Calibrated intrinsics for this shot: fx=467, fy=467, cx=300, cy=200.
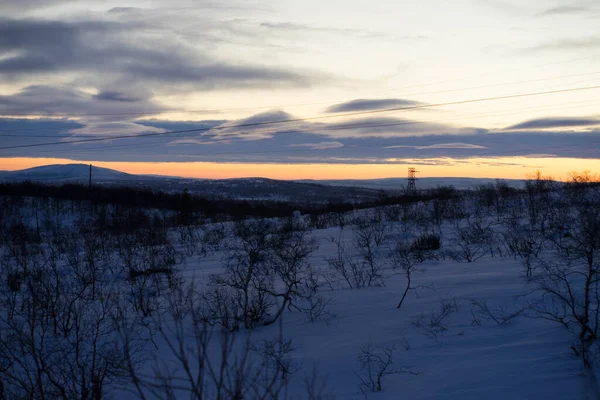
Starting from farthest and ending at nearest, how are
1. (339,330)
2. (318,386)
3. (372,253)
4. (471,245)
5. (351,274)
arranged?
(372,253), (471,245), (351,274), (339,330), (318,386)

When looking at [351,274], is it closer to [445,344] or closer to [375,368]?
[445,344]

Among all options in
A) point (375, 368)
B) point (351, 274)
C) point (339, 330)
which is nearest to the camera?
point (375, 368)

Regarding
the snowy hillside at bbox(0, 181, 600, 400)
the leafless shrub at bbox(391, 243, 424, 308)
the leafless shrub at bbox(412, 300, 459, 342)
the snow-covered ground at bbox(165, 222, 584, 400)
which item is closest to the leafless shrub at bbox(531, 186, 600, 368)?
the snowy hillside at bbox(0, 181, 600, 400)

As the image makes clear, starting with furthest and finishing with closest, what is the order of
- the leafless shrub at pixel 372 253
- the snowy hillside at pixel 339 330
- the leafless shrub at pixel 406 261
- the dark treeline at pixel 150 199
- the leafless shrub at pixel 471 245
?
the dark treeline at pixel 150 199 < the leafless shrub at pixel 471 245 < the leafless shrub at pixel 372 253 < the leafless shrub at pixel 406 261 < the snowy hillside at pixel 339 330

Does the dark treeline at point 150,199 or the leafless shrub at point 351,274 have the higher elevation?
the dark treeline at point 150,199

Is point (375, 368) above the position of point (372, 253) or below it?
below

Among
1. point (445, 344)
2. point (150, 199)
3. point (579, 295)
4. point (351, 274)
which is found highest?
point (150, 199)

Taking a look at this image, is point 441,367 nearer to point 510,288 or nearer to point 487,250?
point 510,288

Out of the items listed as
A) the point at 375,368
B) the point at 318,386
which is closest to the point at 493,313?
the point at 375,368

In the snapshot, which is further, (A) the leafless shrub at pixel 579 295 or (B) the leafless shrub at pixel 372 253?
(B) the leafless shrub at pixel 372 253

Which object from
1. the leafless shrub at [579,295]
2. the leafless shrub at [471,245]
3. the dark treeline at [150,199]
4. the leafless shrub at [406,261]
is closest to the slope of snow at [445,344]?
the leafless shrub at [579,295]

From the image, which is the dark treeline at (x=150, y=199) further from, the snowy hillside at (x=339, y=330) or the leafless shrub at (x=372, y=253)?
the snowy hillside at (x=339, y=330)

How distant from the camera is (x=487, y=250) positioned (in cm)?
1301

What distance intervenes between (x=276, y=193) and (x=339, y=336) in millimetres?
93309
